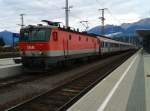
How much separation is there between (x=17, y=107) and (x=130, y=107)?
3349 millimetres

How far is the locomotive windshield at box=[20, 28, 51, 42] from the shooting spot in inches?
853

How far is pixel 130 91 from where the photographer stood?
14508mm

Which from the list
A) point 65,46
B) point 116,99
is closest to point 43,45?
point 65,46

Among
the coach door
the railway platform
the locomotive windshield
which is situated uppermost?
the locomotive windshield

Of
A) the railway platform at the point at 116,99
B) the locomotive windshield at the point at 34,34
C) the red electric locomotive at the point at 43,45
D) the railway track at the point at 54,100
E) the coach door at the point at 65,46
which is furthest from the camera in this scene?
the coach door at the point at 65,46

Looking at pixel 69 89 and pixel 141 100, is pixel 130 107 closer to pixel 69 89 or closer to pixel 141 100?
pixel 141 100

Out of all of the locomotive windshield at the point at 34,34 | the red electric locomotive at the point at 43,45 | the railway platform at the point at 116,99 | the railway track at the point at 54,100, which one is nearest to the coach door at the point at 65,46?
the red electric locomotive at the point at 43,45

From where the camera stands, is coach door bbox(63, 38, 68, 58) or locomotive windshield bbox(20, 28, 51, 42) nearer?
locomotive windshield bbox(20, 28, 51, 42)

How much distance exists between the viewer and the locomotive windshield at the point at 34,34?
71.1 feet

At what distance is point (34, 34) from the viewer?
2212 cm

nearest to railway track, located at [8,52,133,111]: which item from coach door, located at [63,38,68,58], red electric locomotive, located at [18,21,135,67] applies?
red electric locomotive, located at [18,21,135,67]

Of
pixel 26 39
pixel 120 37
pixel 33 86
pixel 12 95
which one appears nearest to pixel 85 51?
pixel 26 39

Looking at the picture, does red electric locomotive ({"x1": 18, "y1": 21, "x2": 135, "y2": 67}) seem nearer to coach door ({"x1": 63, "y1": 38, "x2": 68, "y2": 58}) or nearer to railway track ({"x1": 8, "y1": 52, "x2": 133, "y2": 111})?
coach door ({"x1": 63, "y1": 38, "x2": 68, "y2": 58})

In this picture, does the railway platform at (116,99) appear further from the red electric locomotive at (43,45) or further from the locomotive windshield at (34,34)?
the locomotive windshield at (34,34)
